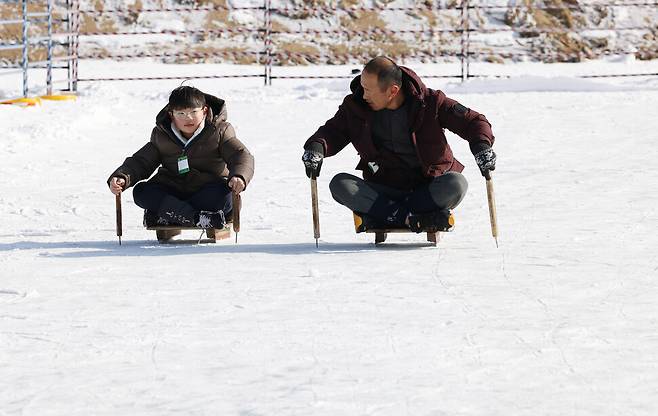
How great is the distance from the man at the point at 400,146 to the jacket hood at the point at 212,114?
48 cm

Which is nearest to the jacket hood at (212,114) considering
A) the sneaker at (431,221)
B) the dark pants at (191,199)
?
the dark pants at (191,199)

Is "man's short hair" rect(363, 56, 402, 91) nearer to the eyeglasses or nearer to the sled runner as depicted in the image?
the sled runner

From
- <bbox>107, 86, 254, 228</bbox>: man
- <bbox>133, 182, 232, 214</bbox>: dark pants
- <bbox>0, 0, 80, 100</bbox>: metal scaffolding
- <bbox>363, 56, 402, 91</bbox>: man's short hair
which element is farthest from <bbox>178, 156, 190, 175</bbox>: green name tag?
<bbox>0, 0, 80, 100</bbox>: metal scaffolding

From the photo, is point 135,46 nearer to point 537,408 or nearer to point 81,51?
point 81,51

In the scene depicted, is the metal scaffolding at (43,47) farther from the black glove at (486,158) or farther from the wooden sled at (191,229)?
the black glove at (486,158)

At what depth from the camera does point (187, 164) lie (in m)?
5.88

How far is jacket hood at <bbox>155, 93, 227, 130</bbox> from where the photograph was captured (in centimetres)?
588

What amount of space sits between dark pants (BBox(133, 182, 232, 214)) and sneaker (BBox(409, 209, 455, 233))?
2.82ft

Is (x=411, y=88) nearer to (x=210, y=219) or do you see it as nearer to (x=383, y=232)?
(x=383, y=232)

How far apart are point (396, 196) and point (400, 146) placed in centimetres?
22

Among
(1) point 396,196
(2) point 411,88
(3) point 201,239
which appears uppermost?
(2) point 411,88

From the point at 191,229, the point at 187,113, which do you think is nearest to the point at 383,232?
the point at 191,229

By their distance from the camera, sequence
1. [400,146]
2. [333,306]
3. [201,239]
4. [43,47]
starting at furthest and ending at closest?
1. [43,47]
2. [201,239]
3. [400,146]
4. [333,306]

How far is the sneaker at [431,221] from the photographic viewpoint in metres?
5.55
